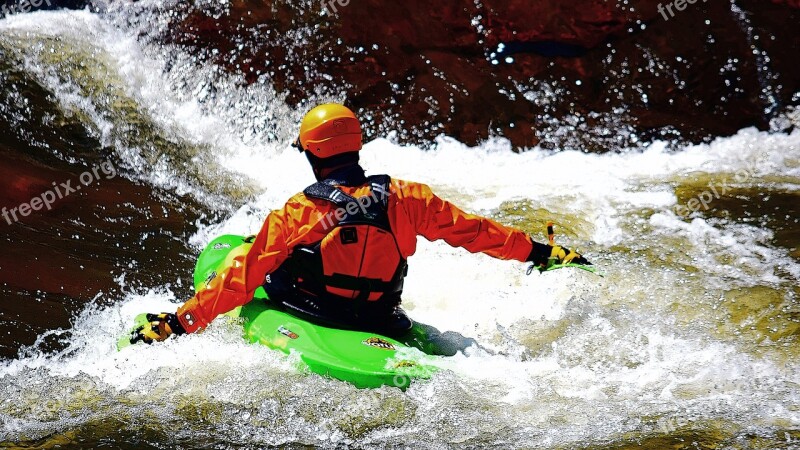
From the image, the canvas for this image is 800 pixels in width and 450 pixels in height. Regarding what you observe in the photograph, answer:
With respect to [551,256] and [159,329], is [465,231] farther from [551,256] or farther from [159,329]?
[159,329]

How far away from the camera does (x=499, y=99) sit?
775 cm

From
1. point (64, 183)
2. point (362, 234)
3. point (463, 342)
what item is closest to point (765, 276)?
point (463, 342)

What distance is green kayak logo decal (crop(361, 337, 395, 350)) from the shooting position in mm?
3668

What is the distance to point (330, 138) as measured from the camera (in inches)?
139

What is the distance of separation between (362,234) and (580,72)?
4.88 metres

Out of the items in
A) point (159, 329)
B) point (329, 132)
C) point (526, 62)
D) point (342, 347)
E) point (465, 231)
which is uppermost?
point (526, 62)

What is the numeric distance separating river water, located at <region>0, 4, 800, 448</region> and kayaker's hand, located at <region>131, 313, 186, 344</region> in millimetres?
242

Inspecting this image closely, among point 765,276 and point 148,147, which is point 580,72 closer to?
point 765,276

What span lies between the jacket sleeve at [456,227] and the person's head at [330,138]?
0.90ft

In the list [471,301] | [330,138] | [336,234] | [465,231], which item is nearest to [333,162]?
[330,138]

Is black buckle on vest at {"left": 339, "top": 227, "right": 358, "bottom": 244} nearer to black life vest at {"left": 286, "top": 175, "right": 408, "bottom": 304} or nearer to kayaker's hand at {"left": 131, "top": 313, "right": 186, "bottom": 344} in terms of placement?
black life vest at {"left": 286, "top": 175, "right": 408, "bottom": 304}

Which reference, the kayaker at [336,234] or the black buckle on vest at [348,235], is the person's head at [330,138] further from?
the black buckle on vest at [348,235]

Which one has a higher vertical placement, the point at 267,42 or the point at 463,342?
the point at 267,42

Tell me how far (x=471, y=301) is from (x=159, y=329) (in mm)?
1989
